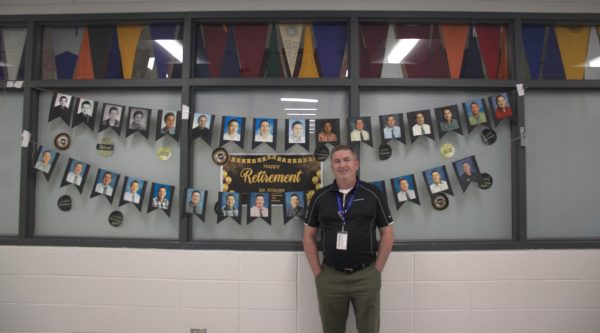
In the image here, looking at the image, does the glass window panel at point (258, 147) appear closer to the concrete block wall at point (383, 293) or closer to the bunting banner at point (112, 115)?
the concrete block wall at point (383, 293)

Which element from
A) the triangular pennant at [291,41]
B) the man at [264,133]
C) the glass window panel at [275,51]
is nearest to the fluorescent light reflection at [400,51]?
the glass window panel at [275,51]

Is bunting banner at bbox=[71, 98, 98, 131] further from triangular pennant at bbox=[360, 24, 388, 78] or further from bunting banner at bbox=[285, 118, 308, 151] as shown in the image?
triangular pennant at bbox=[360, 24, 388, 78]

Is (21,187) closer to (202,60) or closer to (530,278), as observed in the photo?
(202,60)

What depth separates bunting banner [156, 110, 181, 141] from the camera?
7.80 ft

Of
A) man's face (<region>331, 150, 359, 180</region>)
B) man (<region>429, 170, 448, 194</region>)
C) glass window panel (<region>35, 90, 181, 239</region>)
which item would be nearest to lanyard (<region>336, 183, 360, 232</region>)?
man's face (<region>331, 150, 359, 180</region>)

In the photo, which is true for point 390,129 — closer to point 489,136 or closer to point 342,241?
point 489,136

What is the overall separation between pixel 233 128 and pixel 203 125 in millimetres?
210

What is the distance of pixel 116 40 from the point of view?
8.30 feet

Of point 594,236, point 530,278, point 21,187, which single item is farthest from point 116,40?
point 594,236

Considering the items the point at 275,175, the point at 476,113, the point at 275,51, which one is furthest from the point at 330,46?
the point at 476,113

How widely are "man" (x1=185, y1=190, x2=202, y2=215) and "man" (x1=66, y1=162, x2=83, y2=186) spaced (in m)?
0.83

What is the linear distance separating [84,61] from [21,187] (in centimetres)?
102

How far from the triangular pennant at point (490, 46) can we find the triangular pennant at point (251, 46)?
157cm

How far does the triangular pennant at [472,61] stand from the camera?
2.45 metres
